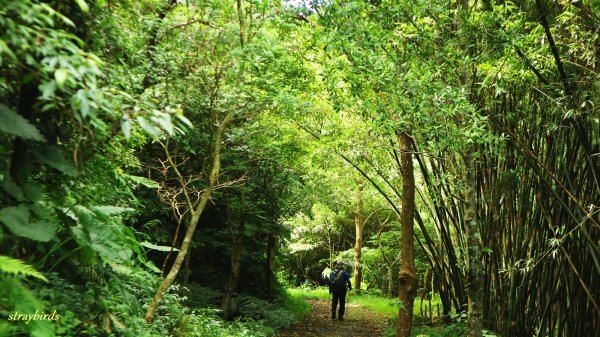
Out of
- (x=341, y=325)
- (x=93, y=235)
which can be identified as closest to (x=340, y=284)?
(x=341, y=325)

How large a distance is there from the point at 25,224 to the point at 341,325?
8219mm

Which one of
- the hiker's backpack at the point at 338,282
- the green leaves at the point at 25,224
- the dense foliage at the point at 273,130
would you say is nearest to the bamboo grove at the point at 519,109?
the dense foliage at the point at 273,130

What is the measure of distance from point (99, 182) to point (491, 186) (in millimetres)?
5176

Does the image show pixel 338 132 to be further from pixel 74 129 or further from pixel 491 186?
pixel 74 129

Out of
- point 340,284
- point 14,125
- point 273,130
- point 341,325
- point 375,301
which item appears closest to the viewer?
point 14,125

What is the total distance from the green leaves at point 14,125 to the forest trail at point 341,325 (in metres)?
6.71

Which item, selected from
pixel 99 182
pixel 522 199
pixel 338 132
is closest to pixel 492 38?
pixel 522 199

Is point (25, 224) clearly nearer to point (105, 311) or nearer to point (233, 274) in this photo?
point (105, 311)

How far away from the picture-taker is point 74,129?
2947mm

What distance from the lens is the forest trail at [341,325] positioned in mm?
8484

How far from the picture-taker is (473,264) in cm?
516

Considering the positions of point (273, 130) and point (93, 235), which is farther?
point (273, 130)

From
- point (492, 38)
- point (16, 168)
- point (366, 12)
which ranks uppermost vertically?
point (366, 12)

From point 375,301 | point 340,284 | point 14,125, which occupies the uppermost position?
point 14,125
